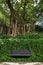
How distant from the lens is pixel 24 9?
19766 mm

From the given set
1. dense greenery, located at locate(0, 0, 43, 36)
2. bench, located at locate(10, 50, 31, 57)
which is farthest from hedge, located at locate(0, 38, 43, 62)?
dense greenery, located at locate(0, 0, 43, 36)

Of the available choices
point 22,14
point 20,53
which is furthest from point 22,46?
point 22,14

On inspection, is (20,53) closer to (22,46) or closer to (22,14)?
(22,46)

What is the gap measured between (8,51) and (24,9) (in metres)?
12.0

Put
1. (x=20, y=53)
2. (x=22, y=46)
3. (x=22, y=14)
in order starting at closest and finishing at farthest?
(x=20, y=53) < (x=22, y=46) < (x=22, y=14)

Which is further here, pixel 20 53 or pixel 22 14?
pixel 22 14

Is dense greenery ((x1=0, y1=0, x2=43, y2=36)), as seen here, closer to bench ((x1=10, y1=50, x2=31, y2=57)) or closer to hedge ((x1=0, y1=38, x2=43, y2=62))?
hedge ((x1=0, y1=38, x2=43, y2=62))

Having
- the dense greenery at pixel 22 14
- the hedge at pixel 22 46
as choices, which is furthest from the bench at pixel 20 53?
the dense greenery at pixel 22 14

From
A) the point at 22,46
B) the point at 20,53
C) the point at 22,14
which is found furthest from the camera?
the point at 22,14

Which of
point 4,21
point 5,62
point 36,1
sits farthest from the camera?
point 4,21

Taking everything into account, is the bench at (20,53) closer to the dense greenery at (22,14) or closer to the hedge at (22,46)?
the hedge at (22,46)

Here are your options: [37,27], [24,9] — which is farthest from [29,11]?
Answer: [37,27]

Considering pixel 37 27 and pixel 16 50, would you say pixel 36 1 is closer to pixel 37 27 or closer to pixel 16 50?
pixel 37 27

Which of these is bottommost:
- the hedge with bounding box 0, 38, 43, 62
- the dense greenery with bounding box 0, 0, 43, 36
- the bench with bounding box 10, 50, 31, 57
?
the bench with bounding box 10, 50, 31, 57
